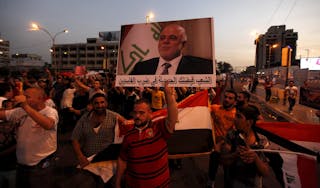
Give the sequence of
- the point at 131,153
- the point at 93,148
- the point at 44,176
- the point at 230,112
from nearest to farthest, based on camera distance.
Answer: the point at 131,153, the point at 44,176, the point at 93,148, the point at 230,112

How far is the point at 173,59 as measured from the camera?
3289mm

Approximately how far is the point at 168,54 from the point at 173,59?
3.6 inches

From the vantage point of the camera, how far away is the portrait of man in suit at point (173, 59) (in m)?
3.18

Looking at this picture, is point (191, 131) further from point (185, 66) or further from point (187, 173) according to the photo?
point (187, 173)

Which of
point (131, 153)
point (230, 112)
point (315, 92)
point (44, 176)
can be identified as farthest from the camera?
point (315, 92)

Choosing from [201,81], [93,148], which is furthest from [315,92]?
[93,148]

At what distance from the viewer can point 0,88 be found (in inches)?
189

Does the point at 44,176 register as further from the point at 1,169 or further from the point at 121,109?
the point at 121,109

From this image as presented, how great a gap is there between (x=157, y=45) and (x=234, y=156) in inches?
67.0

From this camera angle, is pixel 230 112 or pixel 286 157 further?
pixel 230 112

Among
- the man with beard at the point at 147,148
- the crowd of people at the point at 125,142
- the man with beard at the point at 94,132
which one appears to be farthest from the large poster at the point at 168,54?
the man with beard at the point at 147,148

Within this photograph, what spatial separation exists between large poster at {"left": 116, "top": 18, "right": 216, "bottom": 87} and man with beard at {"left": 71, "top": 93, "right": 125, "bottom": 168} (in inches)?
18.5

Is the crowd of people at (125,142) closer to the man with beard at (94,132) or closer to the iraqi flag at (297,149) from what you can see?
the man with beard at (94,132)

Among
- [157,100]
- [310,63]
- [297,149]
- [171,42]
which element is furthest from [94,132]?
[310,63]
